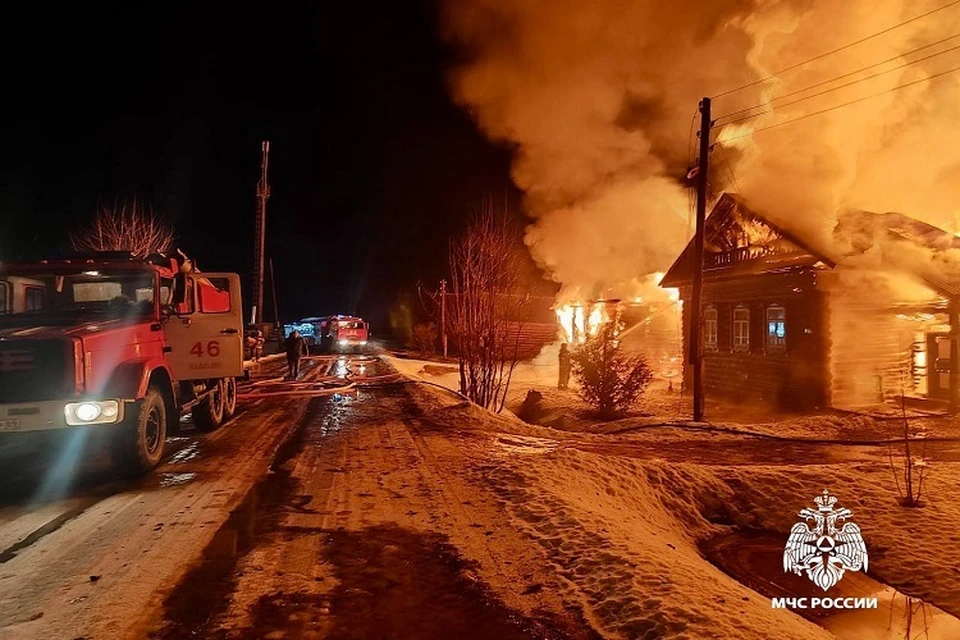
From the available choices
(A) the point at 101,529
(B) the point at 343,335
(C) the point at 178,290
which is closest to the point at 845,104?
(C) the point at 178,290

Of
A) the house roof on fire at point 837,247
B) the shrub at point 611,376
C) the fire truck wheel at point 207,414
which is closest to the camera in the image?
the fire truck wheel at point 207,414

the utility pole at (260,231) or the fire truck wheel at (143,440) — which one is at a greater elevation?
the utility pole at (260,231)

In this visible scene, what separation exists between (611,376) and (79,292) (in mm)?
11457

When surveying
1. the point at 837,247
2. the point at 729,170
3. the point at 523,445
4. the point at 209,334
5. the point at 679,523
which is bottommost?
the point at 679,523

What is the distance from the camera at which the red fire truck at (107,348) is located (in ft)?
22.5

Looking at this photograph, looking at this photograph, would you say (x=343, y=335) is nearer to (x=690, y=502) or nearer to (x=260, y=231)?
(x=260, y=231)

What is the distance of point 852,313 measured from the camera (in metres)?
16.2

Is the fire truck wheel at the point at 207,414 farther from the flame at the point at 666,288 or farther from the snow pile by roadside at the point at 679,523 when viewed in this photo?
the flame at the point at 666,288

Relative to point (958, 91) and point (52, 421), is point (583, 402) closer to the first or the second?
point (52, 421)

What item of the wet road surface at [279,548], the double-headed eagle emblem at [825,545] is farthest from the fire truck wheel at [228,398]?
the double-headed eagle emblem at [825,545]

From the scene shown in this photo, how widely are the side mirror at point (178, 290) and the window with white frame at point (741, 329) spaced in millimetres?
15577

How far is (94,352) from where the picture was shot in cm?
717

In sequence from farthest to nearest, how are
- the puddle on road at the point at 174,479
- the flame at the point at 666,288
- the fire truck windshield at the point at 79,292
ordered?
the flame at the point at 666,288 → the fire truck windshield at the point at 79,292 → the puddle on road at the point at 174,479

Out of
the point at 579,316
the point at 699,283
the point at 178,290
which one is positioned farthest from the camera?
the point at 579,316
